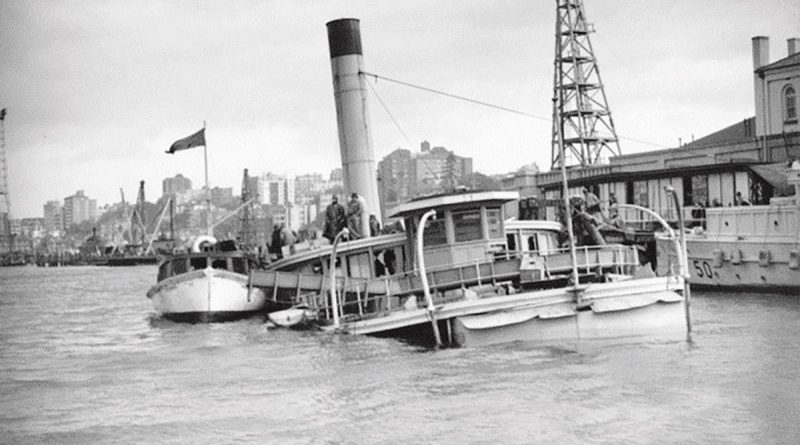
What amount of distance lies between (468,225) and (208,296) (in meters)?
11.6

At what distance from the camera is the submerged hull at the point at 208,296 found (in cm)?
3453

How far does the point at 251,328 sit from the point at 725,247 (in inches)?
718

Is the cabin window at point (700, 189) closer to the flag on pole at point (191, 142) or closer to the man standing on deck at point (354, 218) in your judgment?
the flag on pole at point (191, 142)

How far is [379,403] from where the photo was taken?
18.8 meters

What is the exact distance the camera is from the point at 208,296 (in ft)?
113

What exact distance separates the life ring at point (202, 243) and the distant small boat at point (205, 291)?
43 centimetres

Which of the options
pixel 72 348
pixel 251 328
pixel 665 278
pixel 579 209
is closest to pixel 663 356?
pixel 665 278

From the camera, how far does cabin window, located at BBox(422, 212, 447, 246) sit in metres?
25.9

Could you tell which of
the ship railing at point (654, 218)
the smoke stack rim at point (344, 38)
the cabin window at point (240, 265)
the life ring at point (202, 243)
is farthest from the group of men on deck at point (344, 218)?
the ship railing at point (654, 218)

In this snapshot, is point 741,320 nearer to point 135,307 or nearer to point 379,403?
point 379,403

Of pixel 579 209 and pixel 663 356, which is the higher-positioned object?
pixel 579 209

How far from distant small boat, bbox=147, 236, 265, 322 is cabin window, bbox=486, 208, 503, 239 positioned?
9840 mm

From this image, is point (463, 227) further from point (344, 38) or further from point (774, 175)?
point (774, 175)

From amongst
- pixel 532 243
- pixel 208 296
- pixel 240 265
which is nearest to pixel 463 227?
pixel 532 243
